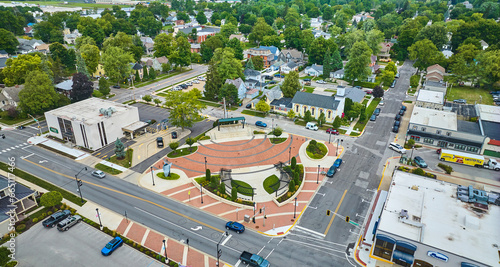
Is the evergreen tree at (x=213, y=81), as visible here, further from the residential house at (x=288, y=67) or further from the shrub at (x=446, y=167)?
the shrub at (x=446, y=167)

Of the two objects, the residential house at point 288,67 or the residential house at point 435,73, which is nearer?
the residential house at point 435,73

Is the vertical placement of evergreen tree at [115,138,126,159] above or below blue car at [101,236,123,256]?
above

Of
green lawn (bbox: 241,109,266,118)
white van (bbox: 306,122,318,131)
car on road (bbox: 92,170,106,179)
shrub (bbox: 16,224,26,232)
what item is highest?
white van (bbox: 306,122,318,131)

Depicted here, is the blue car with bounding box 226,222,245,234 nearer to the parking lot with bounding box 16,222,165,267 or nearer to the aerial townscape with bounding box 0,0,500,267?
the aerial townscape with bounding box 0,0,500,267

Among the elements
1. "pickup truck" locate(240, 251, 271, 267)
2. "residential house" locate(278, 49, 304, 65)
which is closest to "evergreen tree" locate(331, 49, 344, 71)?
"residential house" locate(278, 49, 304, 65)

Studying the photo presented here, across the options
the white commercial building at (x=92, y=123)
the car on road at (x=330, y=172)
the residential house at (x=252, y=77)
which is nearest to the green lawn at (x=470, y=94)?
the residential house at (x=252, y=77)

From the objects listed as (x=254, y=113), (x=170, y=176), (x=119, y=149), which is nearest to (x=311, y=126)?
(x=254, y=113)

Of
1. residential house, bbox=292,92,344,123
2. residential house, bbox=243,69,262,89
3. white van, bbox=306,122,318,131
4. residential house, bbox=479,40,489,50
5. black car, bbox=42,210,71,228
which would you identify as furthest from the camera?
residential house, bbox=479,40,489,50
